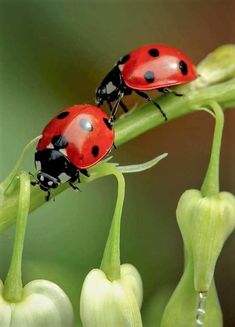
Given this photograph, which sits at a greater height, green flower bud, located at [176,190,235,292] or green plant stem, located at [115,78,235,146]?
green plant stem, located at [115,78,235,146]

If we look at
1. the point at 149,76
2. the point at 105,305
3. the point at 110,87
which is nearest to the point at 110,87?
the point at 110,87

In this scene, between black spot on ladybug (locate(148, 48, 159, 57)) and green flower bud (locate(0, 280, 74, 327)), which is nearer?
green flower bud (locate(0, 280, 74, 327))

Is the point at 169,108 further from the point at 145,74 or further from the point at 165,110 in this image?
the point at 145,74

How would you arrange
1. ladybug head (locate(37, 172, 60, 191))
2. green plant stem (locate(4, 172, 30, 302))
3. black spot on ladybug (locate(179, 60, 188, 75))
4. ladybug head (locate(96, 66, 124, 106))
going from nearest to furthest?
1. green plant stem (locate(4, 172, 30, 302))
2. ladybug head (locate(37, 172, 60, 191))
3. black spot on ladybug (locate(179, 60, 188, 75))
4. ladybug head (locate(96, 66, 124, 106))

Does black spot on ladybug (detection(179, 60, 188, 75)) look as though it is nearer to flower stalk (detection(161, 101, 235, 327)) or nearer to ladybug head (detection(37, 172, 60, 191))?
flower stalk (detection(161, 101, 235, 327))

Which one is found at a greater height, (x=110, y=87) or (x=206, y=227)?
(x=110, y=87)

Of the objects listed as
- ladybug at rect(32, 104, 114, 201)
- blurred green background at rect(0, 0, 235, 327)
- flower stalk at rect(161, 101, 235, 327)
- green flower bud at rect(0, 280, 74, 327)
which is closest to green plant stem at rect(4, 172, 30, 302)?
green flower bud at rect(0, 280, 74, 327)
